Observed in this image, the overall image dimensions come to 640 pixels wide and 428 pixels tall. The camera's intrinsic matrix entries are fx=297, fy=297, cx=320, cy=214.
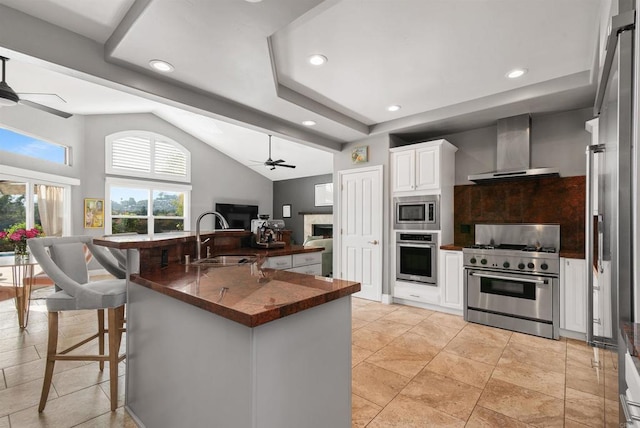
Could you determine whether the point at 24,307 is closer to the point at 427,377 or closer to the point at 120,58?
the point at 120,58

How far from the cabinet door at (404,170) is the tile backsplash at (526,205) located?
0.72 metres

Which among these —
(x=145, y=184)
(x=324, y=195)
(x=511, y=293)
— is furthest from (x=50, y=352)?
(x=324, y=195)

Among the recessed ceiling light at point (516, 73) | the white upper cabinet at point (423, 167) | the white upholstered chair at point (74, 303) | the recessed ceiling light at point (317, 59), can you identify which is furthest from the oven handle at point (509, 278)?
the white upholstered chair at point (74, 303)

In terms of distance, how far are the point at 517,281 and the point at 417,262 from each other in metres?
1.19

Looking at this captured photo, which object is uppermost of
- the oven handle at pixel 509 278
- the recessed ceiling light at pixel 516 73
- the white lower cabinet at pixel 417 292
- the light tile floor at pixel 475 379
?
the recessed ceiling light at pixel 516 73

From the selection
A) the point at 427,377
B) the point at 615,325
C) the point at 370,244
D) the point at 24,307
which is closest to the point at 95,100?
the point at 24,307

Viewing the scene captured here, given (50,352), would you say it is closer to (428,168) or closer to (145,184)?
(428,168)

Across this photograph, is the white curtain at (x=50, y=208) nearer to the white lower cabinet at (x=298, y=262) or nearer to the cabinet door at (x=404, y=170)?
the white lower cabinet at (x=298, y=262)

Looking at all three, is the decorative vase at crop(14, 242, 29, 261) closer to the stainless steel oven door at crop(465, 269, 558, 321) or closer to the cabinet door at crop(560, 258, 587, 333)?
the stainless steel oven door at crop(465, 269, 558, 321)

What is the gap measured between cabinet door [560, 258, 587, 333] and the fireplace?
6.22 meters

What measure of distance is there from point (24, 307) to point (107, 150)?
4.63 m

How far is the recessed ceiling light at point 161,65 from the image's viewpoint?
2.42 metres

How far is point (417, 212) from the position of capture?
4.18 m

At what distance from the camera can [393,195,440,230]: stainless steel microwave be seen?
13.2 ft
